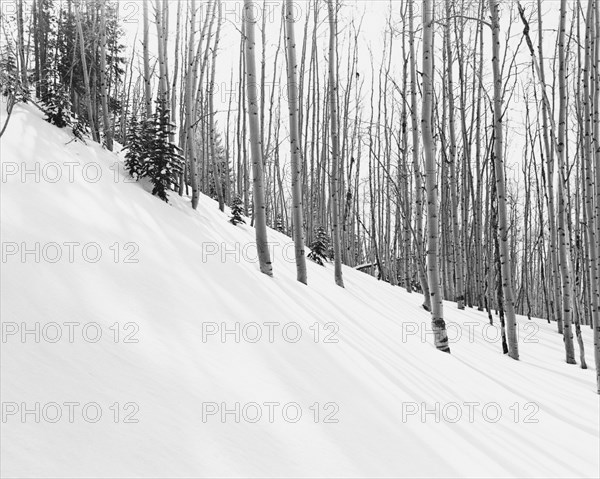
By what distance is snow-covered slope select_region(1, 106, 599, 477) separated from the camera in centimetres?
179

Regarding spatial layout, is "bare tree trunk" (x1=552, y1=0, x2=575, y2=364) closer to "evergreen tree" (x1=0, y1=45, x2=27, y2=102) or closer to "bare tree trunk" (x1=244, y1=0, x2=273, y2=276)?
"bare tree trunk" (x1=244, y1=0, x2=273, y2=276)

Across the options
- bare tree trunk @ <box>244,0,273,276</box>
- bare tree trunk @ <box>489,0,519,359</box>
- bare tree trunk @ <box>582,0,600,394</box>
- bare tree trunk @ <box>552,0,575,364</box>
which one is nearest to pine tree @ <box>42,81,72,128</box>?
bare tree trunk @ <box>244,0,273,276</box>

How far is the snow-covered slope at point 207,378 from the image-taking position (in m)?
1.79

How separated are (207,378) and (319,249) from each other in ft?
27.8

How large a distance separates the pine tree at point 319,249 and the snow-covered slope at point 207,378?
211 inches

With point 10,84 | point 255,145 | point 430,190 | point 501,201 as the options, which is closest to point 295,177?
point 255,145

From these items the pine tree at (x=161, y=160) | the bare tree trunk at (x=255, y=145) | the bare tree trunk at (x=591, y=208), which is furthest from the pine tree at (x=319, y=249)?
the bare tree trunk at (x=591, y=208)

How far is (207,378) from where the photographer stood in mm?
2350

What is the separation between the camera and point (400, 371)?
354cm

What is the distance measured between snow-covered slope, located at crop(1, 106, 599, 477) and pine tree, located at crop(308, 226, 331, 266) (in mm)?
5363

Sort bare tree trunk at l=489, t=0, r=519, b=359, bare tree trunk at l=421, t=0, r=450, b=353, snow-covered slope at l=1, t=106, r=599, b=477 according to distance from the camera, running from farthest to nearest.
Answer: bare tree trunk at l=489, t=0, r=519, b=359, bare tree trunk at l=421, t=0, r=450, b=353, snow-covered slope at l=1, t=106, r=599, b=477

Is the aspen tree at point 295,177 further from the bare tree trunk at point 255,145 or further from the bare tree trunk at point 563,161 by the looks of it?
the bare tree trunk at point 563,161

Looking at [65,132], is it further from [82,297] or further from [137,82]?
[137,82]

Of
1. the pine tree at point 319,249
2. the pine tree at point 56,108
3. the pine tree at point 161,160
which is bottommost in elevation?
the pine tree at point 319,249
